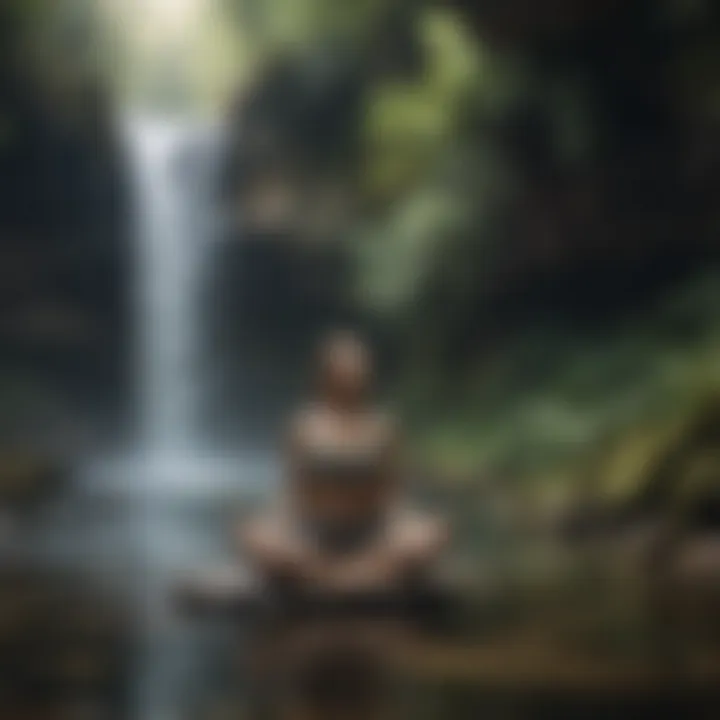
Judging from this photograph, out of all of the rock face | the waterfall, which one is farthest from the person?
the rock face

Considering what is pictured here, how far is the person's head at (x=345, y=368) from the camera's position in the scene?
413cm

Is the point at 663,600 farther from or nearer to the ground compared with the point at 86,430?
nearer to the ground

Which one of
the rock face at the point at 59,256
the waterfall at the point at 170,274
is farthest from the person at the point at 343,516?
the rock face at the point at 59,256

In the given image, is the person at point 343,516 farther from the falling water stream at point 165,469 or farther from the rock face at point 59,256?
the rock face at point 59,256

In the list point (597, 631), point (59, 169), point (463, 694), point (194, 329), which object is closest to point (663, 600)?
point (597, 631)

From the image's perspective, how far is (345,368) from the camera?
416 centimetres

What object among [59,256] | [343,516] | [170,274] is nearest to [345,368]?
[343,516]

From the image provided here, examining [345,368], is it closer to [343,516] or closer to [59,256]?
[343,516]

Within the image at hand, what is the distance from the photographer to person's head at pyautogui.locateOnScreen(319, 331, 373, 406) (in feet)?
13.5

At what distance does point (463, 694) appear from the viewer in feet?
12.9

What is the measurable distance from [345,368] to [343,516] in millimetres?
374

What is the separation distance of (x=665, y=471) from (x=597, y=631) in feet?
1.44

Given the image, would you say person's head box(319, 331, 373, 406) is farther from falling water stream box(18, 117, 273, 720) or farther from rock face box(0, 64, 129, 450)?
rock face box(0, 64, 129, 450)

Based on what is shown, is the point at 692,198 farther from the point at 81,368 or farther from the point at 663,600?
the point at 81,368
